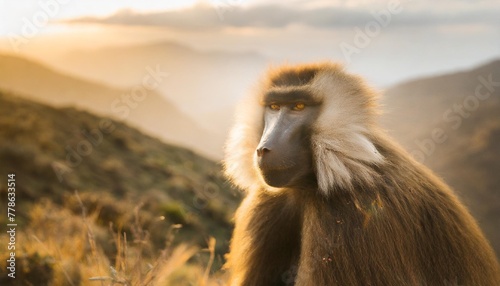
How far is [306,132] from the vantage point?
173 inches

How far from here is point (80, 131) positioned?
65.4 ft

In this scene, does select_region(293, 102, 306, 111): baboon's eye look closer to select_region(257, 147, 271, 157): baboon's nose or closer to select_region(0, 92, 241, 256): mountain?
select_region(257, 147, 271, 157): baboon's nose

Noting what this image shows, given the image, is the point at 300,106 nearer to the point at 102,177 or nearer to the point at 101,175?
the point at 102,177

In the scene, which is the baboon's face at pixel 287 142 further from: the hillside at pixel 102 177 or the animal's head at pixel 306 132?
the hillside at pixel 102 177

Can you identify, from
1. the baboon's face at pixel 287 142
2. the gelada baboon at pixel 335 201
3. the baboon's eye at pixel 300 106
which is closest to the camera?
the gelada baboon at pixel 335 201

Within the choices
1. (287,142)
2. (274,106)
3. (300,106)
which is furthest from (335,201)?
(274,106)

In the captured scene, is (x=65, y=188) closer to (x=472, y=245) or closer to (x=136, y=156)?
(x=136, y=156)

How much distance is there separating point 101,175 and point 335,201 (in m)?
13.8

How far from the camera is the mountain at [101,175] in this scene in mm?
12992

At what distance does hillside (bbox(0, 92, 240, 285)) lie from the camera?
42.1ft

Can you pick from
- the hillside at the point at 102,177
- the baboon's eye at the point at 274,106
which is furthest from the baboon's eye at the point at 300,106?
the hillside at the point at 102,177

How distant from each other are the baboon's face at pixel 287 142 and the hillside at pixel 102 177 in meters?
5.45

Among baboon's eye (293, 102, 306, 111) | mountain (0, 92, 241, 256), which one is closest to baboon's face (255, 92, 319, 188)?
baboon's eye (293, 102, 306, 111)

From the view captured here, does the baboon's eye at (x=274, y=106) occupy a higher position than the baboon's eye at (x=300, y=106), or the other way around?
the baboon's eye at (x=274, y=106)
